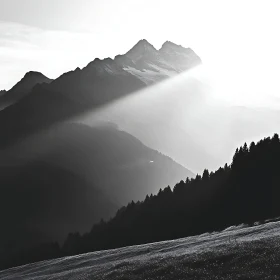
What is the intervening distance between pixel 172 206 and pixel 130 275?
67.8 metres

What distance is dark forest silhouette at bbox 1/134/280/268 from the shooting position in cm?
8672

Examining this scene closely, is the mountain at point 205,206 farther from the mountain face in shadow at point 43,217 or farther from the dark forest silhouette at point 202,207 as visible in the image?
the mountain face in shadow at point 43,217

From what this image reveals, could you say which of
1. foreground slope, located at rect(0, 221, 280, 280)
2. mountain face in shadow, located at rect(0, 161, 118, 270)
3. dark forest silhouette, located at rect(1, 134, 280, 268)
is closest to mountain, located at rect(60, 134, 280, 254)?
dark forest silhouette, located at rect(1, 134, 280, 268)

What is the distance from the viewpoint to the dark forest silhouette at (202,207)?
86719 millimetres

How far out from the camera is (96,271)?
5009cm

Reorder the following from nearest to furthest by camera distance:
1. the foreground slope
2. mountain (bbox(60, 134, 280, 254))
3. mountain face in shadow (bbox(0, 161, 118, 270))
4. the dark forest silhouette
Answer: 1. the foreground slope
2. mountain (bbox(60, 134, 280, 254))
3. the dark forest silhouette
4. mountain face in shadow (bbox(0, 161, 118, 270))

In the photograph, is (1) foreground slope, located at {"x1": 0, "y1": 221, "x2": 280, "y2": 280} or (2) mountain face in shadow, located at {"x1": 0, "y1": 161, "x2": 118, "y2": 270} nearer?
(1) foreground slope, located at {"x1": 0, "y1": 221, "x2": 280, "y2": 280}

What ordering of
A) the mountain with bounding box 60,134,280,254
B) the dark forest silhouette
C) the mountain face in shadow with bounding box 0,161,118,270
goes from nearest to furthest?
1. the mountain with bounding box 60,134,280,254
2. the dark forest silhouette
3. the mountain face in shadow with bounding box 0,161,118,270

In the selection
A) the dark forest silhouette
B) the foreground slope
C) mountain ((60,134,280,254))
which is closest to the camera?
the foreground slope

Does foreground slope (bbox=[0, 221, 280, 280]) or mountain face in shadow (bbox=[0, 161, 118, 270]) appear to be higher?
mountain face in shadow (bbox=[0, 161, 118, 270])

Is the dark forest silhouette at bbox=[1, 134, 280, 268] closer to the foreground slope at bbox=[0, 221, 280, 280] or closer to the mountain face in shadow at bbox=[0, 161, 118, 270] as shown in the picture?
the foreground slope at bbox=[0, 221, 280, 280]

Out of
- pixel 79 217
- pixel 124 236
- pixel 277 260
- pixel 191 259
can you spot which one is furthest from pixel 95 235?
pixel 277 260

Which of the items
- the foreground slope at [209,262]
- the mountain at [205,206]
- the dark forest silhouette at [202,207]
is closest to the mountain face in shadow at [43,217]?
the dark forest silhouette at [202,207]

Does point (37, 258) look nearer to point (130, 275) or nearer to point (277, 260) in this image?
point (130, 275)
